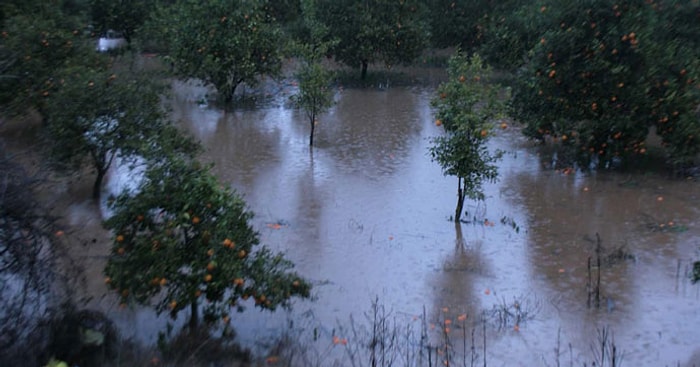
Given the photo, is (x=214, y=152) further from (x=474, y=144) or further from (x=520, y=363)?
(x=520, y=363)

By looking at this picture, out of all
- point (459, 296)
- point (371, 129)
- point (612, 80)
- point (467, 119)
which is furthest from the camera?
point (371, 129)

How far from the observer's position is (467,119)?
9.73 metres

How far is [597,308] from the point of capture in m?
7.53

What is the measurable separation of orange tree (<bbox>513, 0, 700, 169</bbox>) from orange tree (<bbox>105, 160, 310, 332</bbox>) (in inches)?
316

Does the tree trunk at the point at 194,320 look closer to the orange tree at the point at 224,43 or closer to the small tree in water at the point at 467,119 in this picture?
the small tree in water at the point at 467,119

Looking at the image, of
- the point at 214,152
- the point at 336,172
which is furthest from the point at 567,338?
the point at 214,152

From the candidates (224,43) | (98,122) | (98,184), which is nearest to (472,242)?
(98,122)

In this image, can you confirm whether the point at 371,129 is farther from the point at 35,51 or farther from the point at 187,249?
the point at 187,249

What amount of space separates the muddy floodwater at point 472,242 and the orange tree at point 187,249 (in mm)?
807

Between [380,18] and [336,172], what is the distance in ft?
30.5

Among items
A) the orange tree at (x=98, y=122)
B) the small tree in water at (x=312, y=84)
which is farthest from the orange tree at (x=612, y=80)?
the orange tree at (x=98, y=122)

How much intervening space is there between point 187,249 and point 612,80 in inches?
346

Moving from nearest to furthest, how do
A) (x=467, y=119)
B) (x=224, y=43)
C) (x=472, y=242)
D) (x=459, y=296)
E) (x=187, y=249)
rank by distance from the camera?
(x=187, y=249) < (x=459, y=296) < (x=472, y=242) < (x=467, y=119) < (x=224, y=43)

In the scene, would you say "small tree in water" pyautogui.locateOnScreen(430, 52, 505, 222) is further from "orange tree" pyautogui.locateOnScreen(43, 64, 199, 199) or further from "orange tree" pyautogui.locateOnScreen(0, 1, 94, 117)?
"orange tree" pyautogui.locateOnScreen(0, 1, 94, 117)
